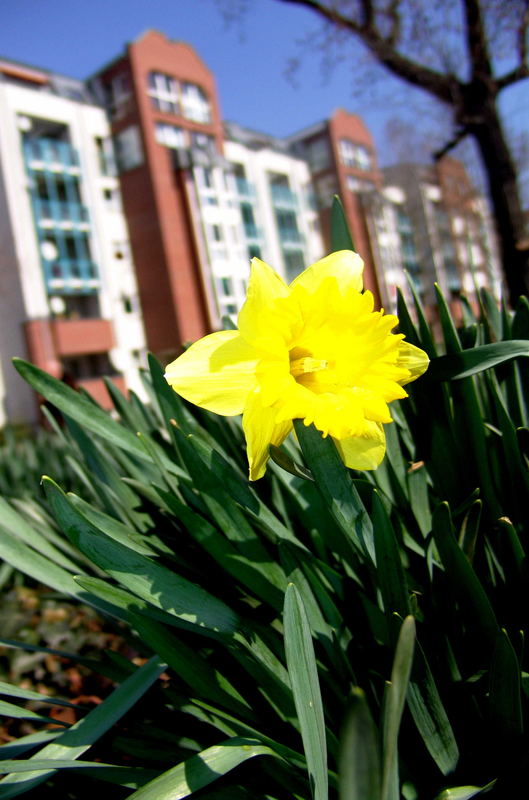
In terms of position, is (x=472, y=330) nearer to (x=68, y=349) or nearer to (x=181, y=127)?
(x=68, y=349)

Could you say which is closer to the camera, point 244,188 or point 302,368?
point 302,368

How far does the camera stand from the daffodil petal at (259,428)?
49 cm

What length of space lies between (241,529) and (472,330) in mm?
382

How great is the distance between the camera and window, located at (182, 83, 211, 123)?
20.3m

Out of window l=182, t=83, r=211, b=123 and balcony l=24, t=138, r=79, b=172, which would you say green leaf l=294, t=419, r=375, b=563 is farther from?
window l=182, t=83, r=211, b=123

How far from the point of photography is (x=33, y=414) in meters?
15.8

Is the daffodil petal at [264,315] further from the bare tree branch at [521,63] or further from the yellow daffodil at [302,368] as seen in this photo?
the bare tree branch at [521,63]

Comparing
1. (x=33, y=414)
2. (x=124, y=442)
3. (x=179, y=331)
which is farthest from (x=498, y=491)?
(x=179, y=331)

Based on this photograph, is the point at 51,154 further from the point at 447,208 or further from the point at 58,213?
the point at 447,208

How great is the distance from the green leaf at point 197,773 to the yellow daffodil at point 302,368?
21 centimetres

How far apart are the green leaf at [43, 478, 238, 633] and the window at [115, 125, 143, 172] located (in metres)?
19.6

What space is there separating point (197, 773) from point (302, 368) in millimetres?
331

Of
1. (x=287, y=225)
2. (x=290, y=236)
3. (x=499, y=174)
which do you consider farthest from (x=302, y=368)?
(x=287, y=225)

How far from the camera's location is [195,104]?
20.8 meters
